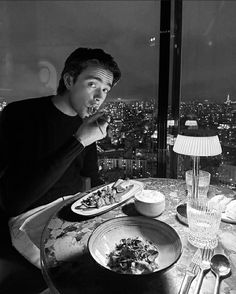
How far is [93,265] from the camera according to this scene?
71cm

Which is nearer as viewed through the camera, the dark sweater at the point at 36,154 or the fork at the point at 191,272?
the fork at the point at 191,272

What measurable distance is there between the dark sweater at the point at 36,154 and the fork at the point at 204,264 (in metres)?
0.92

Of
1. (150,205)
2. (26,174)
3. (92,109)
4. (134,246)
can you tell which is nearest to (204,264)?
(134,246)

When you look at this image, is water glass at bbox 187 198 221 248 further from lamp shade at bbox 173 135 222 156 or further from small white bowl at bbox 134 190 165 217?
lamp shade at bbox 173 135 222 156

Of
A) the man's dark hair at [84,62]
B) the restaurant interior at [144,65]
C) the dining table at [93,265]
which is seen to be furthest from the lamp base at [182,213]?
the man's dark hair at [84,62]

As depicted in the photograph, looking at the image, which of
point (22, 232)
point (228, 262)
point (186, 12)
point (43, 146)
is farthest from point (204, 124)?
point (22, 232)

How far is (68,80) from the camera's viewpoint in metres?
1.73

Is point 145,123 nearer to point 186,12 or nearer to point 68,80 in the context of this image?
point 68,80

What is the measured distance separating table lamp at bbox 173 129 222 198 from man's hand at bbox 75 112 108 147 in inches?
24.6

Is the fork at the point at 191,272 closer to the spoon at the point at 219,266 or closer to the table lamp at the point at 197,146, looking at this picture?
the spoon at the point at 219,266

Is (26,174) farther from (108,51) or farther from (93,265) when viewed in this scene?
(108,51)

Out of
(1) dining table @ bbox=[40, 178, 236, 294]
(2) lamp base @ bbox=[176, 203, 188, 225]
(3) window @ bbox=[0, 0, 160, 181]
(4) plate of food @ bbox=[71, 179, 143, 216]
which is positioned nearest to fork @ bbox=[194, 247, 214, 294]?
(1) dining table @ bbox=[40, 178, 236, 294]

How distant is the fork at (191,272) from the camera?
0.60 metres

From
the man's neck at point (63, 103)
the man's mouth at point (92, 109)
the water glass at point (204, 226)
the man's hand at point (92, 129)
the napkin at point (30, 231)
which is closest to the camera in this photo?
the water glass at point (204, 226)
